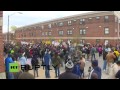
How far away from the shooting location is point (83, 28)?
50.4 metres

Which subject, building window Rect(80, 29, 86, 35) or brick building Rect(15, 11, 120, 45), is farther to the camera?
building window Rect(80, 29, 86, 35)

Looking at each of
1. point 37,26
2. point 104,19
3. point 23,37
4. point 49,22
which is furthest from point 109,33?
point 23,37

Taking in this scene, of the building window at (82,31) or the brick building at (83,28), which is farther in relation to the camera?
the building window at (82,31)

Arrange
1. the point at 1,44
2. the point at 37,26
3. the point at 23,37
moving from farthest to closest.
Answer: the point at 23,37
the point at 37,26
the point at 1,44

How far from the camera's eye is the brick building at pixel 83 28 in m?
45.8

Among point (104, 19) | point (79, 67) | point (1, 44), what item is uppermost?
point (104, 19)

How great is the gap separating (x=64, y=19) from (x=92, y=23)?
785 cm

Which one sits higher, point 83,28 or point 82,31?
point 83,28

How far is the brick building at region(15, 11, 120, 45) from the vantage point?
150ft
